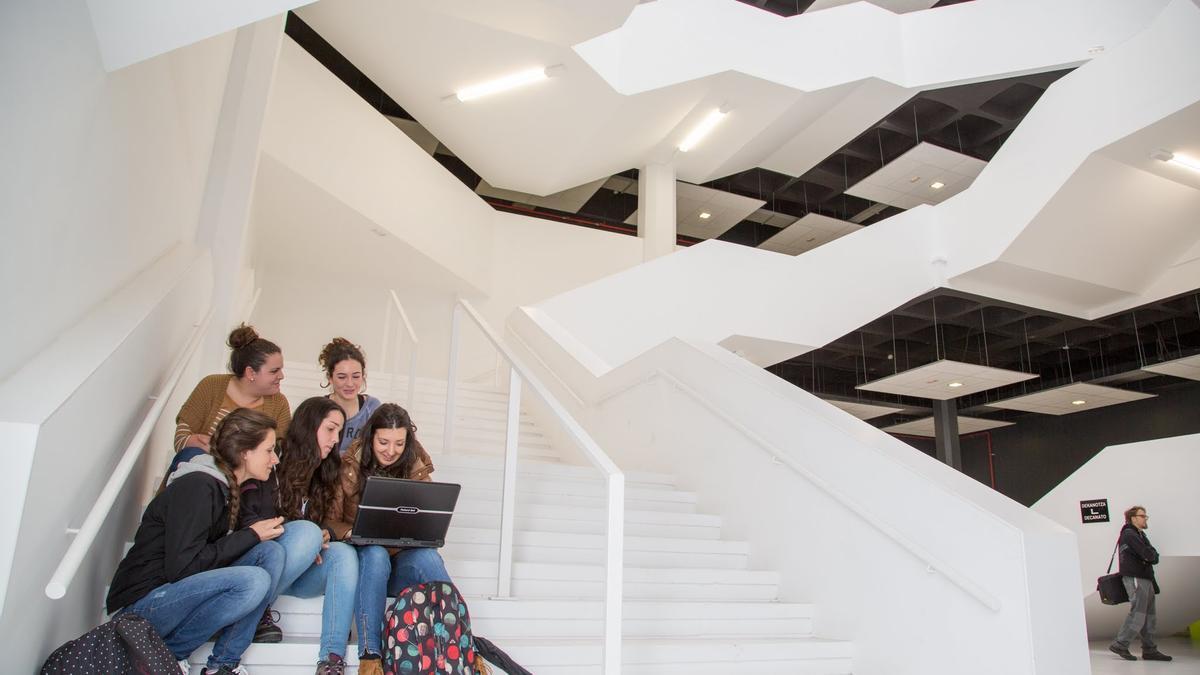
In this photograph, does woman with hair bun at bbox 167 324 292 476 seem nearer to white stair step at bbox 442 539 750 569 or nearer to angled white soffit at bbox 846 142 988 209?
white stair step at bbox 442 539 750 569

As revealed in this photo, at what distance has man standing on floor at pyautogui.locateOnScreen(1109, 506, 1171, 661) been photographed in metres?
6.82

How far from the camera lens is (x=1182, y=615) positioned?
28.4 feet

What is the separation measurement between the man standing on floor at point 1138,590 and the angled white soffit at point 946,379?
187 inches

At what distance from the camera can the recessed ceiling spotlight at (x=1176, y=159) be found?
271 inches

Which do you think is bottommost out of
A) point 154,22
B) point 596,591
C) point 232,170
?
point 596,591

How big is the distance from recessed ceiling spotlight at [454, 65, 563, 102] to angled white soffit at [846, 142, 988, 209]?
5.27 meters

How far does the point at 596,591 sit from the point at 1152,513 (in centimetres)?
788

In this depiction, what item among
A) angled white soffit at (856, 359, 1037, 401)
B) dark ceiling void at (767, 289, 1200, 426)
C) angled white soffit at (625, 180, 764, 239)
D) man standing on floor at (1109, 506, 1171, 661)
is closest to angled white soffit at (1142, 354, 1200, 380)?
dark ceiling void at (767, 289, 1200, 426)

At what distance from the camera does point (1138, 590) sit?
7.07 meters

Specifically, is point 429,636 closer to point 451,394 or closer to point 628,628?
point 628,628

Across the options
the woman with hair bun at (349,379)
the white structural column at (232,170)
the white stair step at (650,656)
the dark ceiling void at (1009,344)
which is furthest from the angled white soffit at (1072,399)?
the white structural column at (232,170)

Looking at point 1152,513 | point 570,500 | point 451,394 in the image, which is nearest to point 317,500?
point 570,500

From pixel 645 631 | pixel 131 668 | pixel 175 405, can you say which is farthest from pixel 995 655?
pixel 175 405

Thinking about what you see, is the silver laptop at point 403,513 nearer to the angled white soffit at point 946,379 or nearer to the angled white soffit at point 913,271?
the angled white soffit at point 913,271
